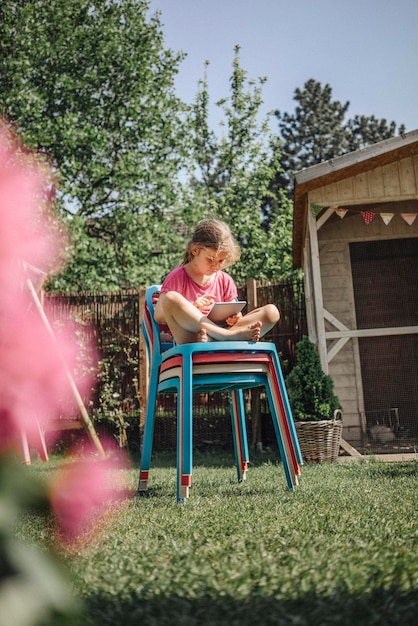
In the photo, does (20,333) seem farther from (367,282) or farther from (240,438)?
(367,282)

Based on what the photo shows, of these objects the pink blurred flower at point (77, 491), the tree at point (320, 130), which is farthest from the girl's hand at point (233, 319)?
the tree at point (320, 130)

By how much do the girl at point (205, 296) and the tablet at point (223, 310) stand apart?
4cm

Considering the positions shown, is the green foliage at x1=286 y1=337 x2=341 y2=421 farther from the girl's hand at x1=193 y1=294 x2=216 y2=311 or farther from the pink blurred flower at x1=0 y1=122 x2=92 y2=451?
the pink blurred flower at x1=0 y1=122 x2=92 y2=451

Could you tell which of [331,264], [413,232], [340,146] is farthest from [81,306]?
[340,146]

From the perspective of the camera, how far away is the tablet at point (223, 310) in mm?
2924

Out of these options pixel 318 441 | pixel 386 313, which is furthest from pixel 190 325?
pixel 386 313

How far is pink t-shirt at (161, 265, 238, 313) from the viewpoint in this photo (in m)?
3.18

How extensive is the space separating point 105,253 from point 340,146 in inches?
891

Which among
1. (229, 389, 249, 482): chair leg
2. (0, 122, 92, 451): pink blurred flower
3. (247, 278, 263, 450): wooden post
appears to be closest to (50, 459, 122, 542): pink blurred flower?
(0, 122, 92, 451): pink blurred flower

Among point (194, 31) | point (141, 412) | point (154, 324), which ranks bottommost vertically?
point (141, 412)

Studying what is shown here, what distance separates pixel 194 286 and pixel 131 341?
164 inches

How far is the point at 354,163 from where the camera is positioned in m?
6.16

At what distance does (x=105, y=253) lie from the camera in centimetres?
1302

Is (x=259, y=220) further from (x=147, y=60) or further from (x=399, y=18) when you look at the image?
(x=399, y=18)
